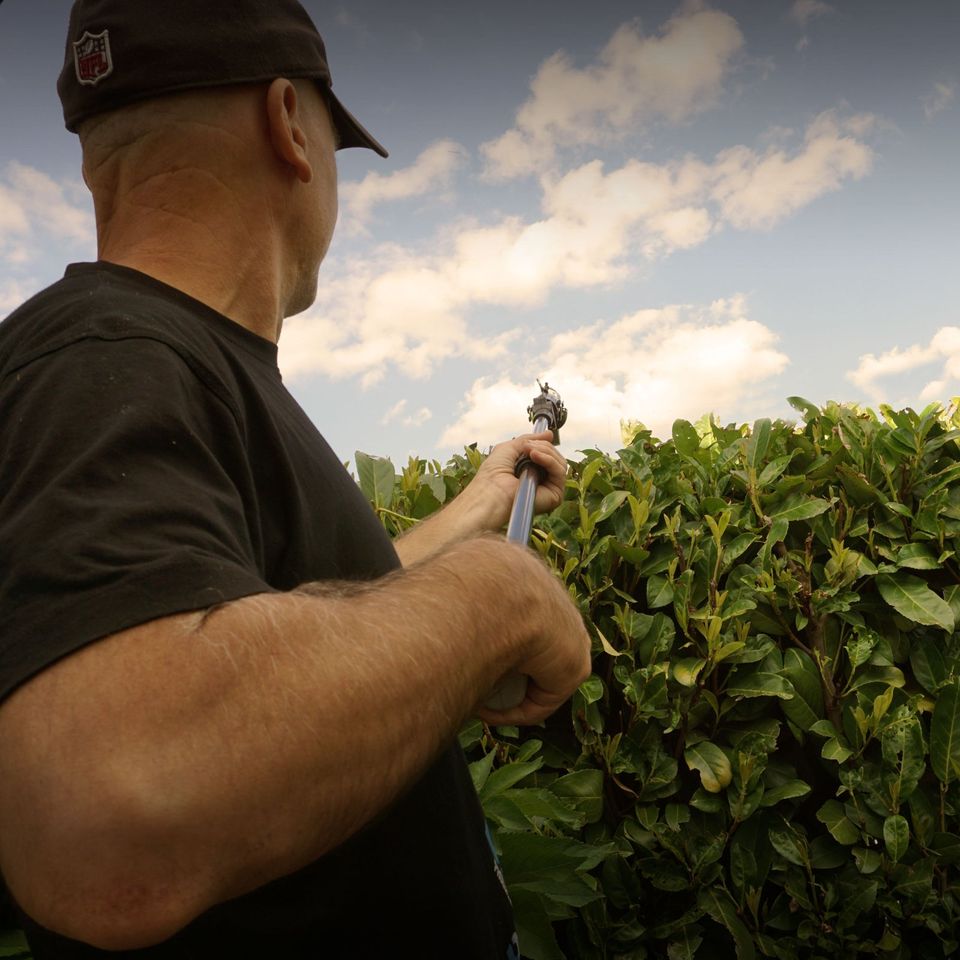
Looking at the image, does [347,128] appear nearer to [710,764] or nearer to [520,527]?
[520,527]

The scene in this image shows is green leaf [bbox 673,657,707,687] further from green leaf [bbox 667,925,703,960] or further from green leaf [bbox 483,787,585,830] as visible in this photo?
green leaf [bbox 667,925,703,960]

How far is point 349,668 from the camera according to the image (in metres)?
0.98

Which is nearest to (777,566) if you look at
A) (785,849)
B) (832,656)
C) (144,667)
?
(832,656)

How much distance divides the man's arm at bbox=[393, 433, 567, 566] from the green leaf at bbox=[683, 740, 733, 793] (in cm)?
99

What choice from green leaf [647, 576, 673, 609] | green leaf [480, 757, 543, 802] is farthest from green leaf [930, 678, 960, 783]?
green leaf [480, 757, 543, 802]

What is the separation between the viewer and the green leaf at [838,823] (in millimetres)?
2920

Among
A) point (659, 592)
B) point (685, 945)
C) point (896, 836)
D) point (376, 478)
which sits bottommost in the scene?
point (685, 945)

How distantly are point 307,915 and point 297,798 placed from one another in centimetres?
58

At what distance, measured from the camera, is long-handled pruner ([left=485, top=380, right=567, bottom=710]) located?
145 centimetres

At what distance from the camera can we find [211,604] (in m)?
0.92

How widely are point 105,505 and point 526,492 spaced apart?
151cm

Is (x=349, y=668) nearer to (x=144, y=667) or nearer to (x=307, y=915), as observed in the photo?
(x=144, y=667)

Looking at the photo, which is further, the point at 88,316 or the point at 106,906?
the point at 88,316

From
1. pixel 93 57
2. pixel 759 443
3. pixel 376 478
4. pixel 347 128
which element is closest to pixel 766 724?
pixel 759 443
